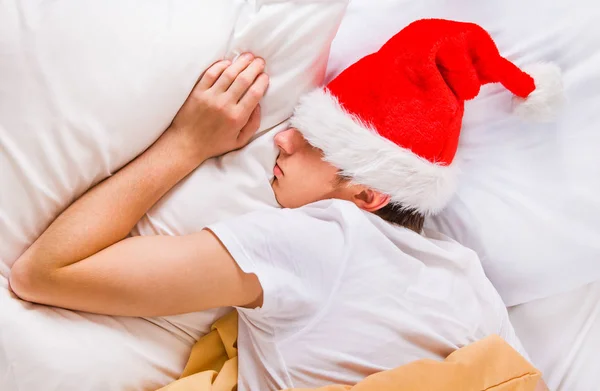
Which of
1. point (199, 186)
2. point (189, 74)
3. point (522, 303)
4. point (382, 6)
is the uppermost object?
point (382, 6)

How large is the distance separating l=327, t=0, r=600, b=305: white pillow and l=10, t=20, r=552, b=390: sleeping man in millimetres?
124

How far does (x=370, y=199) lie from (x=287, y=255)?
0.19 metres

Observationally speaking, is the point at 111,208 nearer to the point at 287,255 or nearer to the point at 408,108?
the point at 287,255

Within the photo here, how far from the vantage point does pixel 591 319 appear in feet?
4.00

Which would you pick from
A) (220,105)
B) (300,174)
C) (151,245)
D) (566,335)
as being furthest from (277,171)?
(566,335)

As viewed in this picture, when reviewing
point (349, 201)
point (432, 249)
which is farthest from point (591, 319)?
point (349, 201)

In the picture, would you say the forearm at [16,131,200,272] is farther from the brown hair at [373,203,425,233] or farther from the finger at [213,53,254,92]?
the brown hair at [373,203,425,233]

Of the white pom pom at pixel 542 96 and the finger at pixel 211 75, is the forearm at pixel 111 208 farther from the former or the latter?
the white pom pom at pixel 542 96

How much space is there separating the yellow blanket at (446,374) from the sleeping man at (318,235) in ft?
0.11

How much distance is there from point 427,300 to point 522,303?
317 millimetres

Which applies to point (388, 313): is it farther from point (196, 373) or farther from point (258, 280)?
point (196, 373)

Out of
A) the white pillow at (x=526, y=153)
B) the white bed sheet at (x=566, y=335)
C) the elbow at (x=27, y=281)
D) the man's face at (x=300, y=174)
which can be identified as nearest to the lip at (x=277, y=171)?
the man's face at (x=300, y=174)

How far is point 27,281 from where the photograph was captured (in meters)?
0.95

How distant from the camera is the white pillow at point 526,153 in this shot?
1.14 m
